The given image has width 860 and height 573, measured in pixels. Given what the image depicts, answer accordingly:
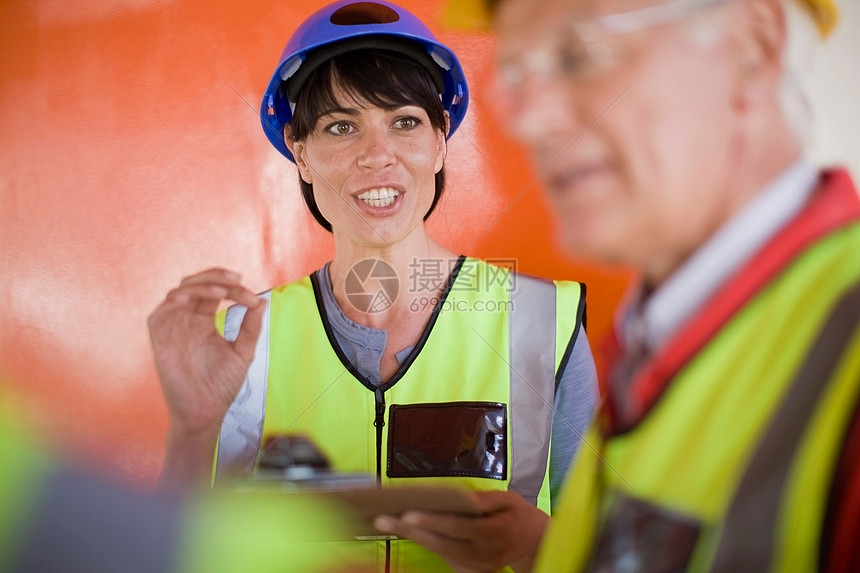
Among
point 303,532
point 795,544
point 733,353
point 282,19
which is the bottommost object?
point 303,532

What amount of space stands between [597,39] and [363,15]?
506mm

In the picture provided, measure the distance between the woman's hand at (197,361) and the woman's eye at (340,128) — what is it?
349 mm

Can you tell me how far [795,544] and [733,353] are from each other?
0.85ft

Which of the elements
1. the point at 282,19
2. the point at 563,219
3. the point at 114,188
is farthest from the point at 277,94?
the point at 563,219

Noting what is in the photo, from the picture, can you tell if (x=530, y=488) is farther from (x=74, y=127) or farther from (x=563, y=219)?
(x=74, y=127)

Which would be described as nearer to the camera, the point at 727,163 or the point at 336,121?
the point at 727,163

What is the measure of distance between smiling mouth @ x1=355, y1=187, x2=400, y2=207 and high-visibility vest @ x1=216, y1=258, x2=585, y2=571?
0.58 feet

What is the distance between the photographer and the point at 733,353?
1.17 meters

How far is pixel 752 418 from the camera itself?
114 centimetres

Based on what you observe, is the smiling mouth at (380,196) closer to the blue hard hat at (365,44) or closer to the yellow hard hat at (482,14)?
the blue hard hat at (365,44)

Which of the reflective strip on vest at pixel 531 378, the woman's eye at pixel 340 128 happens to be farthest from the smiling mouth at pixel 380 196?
the reflective strip on vest at pixel 531 378

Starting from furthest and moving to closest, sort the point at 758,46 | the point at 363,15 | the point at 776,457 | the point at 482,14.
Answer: the point at 363,15
the point at 482,14
the point at 758,46
the point at 776,457

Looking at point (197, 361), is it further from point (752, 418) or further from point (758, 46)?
point (758, 46)

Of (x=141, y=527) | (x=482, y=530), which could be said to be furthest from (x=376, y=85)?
(x=141, y=527)
